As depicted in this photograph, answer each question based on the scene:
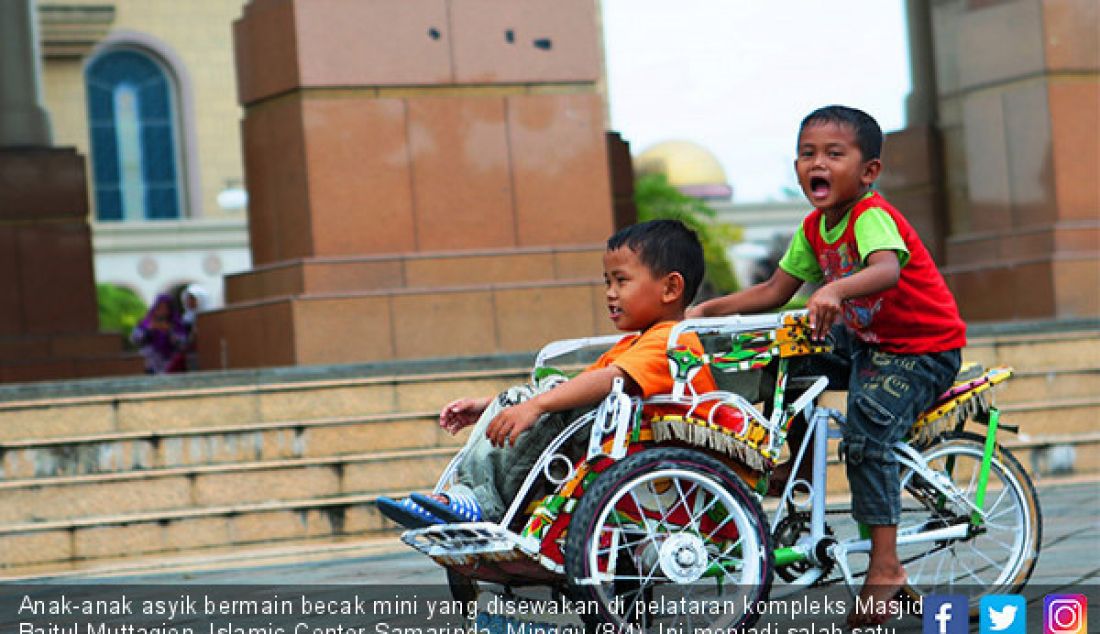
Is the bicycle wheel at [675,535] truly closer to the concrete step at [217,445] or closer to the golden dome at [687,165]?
the concrete step at [217,445]

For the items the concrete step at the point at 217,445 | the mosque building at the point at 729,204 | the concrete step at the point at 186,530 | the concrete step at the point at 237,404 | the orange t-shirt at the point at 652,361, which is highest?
the mosque building at the point at 729,204

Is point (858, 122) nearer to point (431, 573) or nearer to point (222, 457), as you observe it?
point (431, 573)

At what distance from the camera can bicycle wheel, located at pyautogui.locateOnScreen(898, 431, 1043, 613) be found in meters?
5.00

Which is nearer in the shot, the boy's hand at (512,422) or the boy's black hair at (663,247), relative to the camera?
the boy's hand at (512,422)

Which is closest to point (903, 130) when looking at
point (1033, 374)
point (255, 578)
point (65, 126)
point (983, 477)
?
point (1033, 374)

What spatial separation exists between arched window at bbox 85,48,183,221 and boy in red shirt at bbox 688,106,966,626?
51925 mm

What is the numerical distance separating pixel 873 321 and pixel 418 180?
6.24m

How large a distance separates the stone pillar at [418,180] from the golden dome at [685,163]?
53.6m

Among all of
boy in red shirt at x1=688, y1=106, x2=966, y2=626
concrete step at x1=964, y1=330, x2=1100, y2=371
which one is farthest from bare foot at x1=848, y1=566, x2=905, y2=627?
concrete step at x1=964, y1=330, x2=1100, y2=371

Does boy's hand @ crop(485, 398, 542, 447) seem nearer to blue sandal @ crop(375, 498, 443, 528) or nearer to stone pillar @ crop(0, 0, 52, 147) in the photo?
blue sandal @ crop(375, 498, 443, 528)

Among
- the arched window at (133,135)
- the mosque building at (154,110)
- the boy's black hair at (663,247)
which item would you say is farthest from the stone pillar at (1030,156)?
the arched window at (133,135)

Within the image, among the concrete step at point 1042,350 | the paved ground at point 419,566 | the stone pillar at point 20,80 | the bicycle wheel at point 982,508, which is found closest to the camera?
the bicycle wheel at point 982,508

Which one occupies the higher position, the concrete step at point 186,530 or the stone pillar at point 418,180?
the stone pillar at point 418,180

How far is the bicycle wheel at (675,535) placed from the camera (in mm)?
4344
